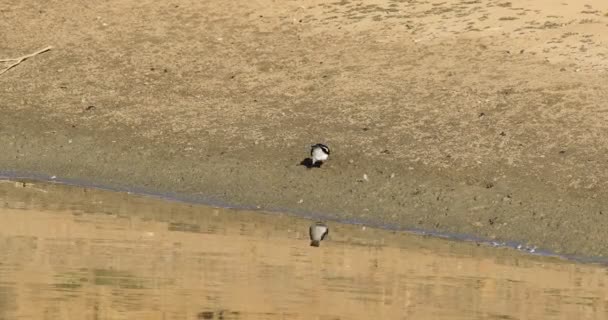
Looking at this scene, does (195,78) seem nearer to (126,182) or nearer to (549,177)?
(126,182)

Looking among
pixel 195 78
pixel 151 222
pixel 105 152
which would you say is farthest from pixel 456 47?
Result: pixel 151 222

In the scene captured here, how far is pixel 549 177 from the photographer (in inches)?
481

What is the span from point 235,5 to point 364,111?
3256mm

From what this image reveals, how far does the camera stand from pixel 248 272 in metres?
9.85

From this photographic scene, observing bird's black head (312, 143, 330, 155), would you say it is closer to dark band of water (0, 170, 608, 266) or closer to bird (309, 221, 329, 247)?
dark band of water (0, 170, 608, 266)

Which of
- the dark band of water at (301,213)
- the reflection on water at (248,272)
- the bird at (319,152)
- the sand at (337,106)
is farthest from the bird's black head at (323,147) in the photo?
the reflection on water at (248,272)

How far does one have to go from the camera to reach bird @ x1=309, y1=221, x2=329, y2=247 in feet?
35.8

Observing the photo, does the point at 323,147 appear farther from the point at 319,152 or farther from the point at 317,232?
the point at 317,232

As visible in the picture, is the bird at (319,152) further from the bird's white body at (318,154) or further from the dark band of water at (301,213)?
the dark band of water at (301,213)

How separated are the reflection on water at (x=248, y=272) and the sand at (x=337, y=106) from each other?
72 cm

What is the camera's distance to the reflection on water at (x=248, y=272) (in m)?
9.02

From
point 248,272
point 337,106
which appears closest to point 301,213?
point 248,272

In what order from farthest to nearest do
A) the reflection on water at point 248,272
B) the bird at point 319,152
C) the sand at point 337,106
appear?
the bird at point 319,152
the sand at point 337,106
the reflection on water at point 248,272

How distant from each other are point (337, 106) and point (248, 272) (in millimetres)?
4395
